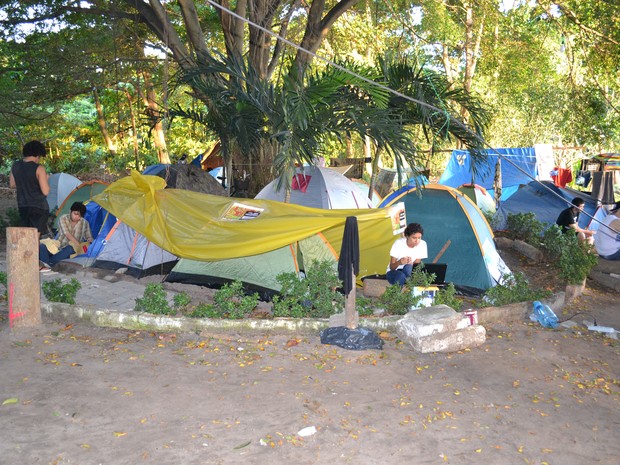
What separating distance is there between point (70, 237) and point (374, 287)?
4.56 metres

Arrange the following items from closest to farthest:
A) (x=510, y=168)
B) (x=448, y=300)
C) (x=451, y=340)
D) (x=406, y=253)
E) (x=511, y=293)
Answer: (x=451, y=340) < (x=448, y=300) < (x=511, y=293) < (x=406, y=253) < (x=510, y=168)

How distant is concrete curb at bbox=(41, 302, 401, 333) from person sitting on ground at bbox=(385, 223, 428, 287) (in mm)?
1605

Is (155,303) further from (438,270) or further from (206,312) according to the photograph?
(438,270)

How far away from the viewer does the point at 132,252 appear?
28.6 feet

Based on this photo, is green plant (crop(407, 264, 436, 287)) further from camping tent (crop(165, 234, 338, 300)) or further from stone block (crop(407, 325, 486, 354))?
camping tent (crop(165, 234, 338, 300))

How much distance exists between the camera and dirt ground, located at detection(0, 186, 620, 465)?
3879 millimetres

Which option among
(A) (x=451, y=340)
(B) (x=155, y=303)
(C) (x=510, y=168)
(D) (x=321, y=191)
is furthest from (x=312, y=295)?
(C) (x=510, y=168)

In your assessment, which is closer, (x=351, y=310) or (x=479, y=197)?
→ (x=351, y=310)

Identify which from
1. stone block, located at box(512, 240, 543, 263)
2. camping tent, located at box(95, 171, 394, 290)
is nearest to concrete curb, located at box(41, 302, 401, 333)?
camping tent, located at box(95, 171, 394, 290)

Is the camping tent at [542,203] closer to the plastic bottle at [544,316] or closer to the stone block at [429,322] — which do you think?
the plastic bottle at [544,316]

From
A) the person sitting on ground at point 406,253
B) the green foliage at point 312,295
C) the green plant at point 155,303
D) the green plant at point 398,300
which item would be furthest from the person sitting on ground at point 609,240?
the green plant at point 155,303

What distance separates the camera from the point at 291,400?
4.65 m

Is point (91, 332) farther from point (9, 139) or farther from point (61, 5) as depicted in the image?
point (9, 139)

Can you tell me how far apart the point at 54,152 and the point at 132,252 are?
61.1ft
